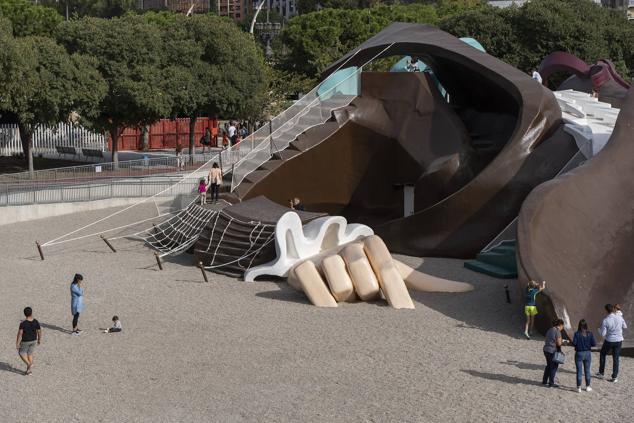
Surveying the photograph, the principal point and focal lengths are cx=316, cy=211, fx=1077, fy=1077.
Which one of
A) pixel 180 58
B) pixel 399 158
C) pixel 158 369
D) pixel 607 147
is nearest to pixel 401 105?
pixel 399 158

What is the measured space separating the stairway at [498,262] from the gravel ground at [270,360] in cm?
39

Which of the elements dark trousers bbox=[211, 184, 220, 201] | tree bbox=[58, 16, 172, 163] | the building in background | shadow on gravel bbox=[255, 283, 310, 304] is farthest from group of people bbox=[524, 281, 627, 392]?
the building in background

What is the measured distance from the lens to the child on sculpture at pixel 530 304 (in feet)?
65.5

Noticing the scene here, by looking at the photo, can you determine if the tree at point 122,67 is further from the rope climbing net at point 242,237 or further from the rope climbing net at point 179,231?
the rope climbing net at point 242,237

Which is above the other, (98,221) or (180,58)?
(180,58)

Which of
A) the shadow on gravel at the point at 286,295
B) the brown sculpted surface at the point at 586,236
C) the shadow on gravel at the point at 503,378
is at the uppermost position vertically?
the brown sculpted surface at the point at 586,236

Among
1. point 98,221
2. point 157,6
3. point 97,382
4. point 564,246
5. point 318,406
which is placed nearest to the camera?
point 318,406

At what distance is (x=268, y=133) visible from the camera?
31.5 metres

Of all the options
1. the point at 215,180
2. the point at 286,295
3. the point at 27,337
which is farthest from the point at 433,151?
the point at 27,337

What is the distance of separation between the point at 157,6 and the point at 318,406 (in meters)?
163

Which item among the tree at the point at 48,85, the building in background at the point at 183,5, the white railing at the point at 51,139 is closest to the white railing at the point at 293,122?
the tree at the point at 48,85

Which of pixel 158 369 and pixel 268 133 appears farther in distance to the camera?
pixel 268 133

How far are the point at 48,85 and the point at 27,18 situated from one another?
105ft

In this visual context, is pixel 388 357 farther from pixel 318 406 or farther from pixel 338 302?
pixel 338 302
